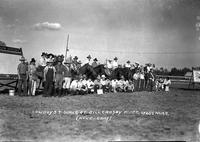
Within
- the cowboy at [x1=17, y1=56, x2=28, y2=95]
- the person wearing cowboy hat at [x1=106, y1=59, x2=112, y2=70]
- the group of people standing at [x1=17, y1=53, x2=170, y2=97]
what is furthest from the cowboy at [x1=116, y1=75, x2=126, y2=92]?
the cowboy at [x1=17, y1=56, x2=28, y2=95]

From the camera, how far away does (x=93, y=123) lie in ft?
22.8

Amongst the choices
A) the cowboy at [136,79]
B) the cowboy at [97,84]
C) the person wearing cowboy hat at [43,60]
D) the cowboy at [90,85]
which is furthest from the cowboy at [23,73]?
the cowboy at [136,79]

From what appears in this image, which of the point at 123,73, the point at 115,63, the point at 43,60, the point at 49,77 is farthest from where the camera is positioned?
the point at 115,63

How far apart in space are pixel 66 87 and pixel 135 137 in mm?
7604

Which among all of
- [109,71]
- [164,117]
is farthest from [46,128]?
[109,71]

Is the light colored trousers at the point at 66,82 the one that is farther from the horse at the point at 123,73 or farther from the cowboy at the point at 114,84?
the horse at the point at 123,73

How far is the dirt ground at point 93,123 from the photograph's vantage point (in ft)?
19.0

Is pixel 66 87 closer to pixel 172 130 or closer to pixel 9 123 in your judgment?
pixel 9 123

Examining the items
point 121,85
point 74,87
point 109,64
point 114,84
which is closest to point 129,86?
point 121,85

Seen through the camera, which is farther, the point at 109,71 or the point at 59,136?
the point at 109,71

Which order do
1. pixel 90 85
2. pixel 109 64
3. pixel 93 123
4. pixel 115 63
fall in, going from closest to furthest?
pixel 93 123, pixel 90 85, pixel 109 64, pixel 115 63

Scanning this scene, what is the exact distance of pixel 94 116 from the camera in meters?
7.73

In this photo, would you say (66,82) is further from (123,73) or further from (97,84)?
(123,73)

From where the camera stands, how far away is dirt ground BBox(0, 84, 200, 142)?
5.79 m
